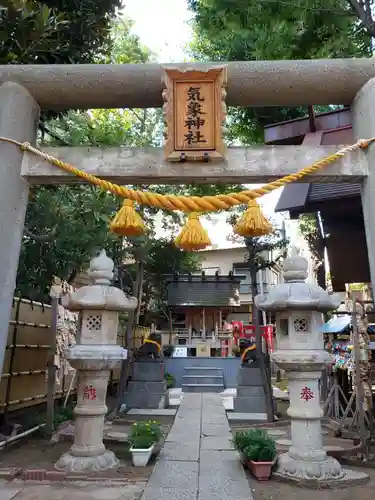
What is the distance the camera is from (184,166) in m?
3.99

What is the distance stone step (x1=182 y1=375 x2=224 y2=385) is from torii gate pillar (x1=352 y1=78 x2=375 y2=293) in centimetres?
1308

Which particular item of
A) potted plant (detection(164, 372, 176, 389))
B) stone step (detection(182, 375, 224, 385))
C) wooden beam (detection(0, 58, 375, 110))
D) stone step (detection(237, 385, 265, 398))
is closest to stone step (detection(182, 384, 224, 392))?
stone step (detection(182, 375, 224, 385))

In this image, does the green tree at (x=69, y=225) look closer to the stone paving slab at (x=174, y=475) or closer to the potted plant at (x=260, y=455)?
the stone paving slab at (x=174, y=475)

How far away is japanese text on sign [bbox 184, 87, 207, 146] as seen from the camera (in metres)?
4.06

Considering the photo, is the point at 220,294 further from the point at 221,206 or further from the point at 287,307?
the point at 221,206

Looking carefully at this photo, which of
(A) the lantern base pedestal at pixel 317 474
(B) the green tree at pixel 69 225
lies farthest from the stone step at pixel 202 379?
(A) the lantern base pedestal at pixel 317 474

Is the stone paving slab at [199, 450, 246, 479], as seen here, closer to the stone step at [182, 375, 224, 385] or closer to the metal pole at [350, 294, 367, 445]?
the metal pole at [350, 294, 367, 445]

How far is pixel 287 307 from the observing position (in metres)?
6.10

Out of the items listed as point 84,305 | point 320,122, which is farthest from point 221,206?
point 320,122

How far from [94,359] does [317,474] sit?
337 centimetres

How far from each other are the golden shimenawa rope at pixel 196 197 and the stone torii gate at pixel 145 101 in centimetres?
9

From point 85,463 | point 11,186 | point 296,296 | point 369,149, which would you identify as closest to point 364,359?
point 296,296

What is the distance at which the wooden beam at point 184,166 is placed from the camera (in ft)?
13.0

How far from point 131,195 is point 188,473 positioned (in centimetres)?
396
